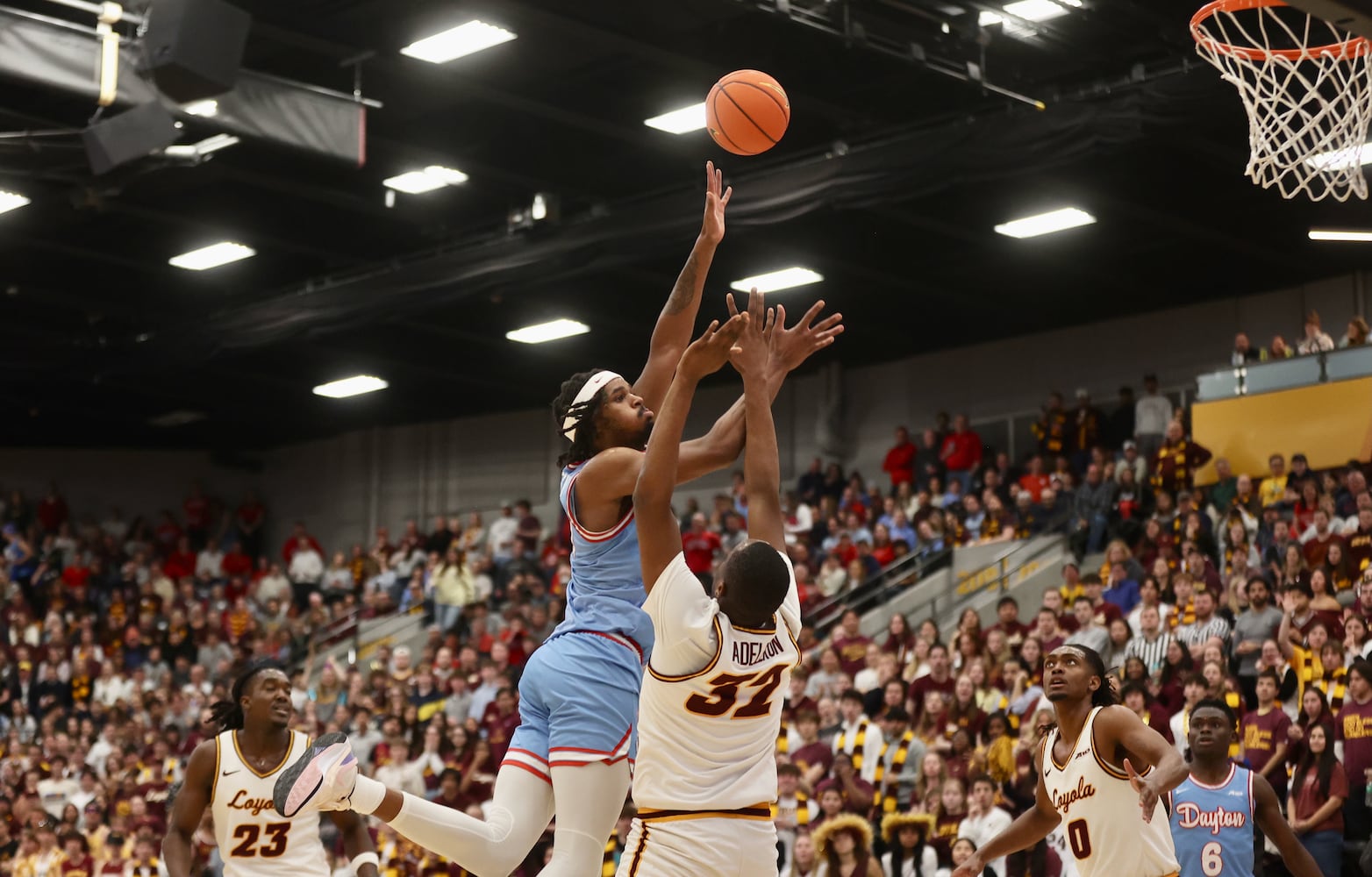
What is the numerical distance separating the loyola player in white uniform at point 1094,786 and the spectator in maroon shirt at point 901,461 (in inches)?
527

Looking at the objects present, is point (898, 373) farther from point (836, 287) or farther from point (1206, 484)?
point (1206, 484)

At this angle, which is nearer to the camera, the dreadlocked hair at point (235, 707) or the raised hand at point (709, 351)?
the raised hand at point (709, 351)

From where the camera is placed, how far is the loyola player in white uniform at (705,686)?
201 inches

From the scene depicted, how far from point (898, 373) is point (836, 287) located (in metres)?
3.86

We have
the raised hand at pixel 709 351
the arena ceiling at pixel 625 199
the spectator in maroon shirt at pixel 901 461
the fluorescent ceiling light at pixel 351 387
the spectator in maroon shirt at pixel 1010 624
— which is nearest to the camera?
the raised hand at pixel 709 351

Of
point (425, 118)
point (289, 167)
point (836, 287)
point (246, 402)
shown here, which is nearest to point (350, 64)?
point (425, 118)

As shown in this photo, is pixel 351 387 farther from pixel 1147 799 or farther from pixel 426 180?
pixel 1147 799

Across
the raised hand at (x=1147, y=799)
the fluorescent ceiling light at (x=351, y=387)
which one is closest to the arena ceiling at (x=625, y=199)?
the fluorescent ceiling light at (x=351, y=387)

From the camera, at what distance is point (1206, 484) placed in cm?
1736

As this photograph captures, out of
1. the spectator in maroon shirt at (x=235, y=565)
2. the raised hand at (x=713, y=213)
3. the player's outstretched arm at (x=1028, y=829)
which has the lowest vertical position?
the player's outstretched arm at (x=1028, y=829)

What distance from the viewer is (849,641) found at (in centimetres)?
1662

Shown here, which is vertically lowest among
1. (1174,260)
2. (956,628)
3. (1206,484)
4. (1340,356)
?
(956,628)

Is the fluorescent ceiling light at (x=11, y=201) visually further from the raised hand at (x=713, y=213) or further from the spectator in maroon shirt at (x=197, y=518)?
the raised hand at (x=713, y=213)

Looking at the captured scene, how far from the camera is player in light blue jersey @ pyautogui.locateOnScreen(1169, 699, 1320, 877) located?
8953mm
